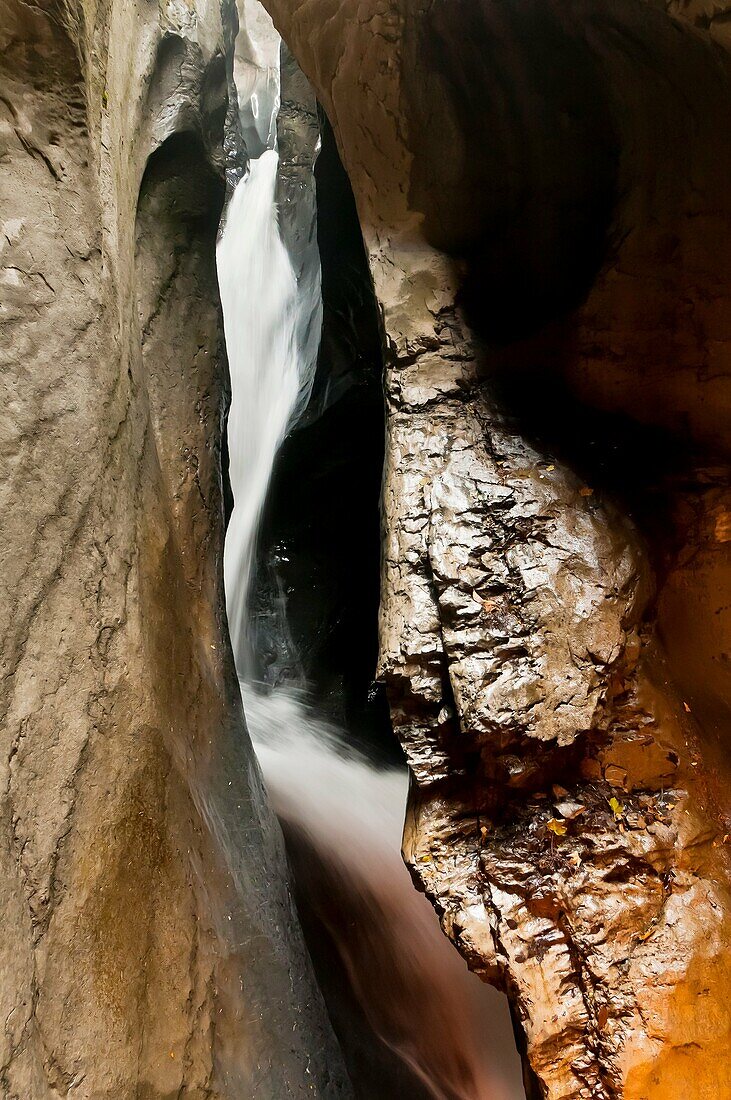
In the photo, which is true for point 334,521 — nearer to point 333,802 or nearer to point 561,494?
point 333,802

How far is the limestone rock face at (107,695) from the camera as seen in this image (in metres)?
1.70

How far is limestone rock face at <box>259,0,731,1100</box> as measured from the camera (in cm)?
217

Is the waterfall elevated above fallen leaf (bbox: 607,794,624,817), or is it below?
above

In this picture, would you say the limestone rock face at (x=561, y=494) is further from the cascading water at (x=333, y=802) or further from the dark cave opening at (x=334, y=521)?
the dark cave opening at (x=334, y=521)

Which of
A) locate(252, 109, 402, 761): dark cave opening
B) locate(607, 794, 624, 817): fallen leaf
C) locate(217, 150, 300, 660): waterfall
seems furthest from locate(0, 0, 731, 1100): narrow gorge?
locate(217, 150, 300, 660): waterfall

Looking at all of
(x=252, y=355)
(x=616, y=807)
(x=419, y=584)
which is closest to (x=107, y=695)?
(x=419, y=584)

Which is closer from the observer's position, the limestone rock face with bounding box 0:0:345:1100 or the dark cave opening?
the limestone rock face with bounding box 0:0:345:1100

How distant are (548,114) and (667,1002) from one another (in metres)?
3.71

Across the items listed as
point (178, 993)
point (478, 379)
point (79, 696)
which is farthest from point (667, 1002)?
point (478, 379)

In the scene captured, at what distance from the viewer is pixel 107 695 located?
6.80 feet

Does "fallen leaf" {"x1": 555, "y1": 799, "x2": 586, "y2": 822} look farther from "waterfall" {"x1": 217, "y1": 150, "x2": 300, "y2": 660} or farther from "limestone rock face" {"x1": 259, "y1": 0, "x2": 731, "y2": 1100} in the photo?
"waterfall" {"x1": 217, "y1": 150, "x2": 300, "y2": 660}

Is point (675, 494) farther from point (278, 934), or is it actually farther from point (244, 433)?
point (244, 433)

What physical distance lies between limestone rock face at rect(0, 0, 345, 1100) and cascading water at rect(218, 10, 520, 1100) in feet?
1.84

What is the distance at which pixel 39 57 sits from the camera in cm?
210
